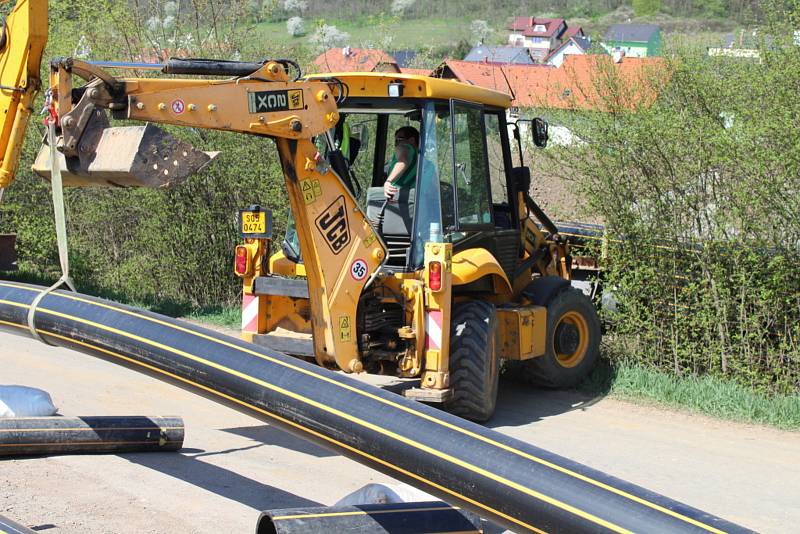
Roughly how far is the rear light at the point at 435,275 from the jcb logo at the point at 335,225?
70 cm

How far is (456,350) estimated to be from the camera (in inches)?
331

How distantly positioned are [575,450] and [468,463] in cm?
445

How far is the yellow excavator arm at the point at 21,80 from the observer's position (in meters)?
6.32

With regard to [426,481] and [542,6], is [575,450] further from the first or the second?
[542,6]

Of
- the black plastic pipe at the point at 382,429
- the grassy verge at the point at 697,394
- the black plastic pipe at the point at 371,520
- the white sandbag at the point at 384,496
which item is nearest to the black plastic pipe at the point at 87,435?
the black plastic pipe at the point at 382,429

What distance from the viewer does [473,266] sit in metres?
8.62

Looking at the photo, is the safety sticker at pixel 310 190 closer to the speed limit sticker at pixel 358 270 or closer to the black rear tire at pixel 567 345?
the speed limit sticker at pixel 358 270

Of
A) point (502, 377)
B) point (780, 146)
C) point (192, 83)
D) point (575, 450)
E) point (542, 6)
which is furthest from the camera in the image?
point (542, 6)

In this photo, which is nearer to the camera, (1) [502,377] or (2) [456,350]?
(2) [456,350]

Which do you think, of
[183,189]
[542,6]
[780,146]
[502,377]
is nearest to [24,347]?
[183,189]

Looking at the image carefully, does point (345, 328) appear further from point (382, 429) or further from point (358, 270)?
point (382, 429)

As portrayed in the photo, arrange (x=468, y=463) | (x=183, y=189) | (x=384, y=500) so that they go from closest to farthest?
(x=468, y=463), (x=384, y=500), (x=183, y=189)

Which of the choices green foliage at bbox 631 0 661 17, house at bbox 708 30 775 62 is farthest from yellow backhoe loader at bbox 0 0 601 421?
green foliage at bbox 631 0 661 17

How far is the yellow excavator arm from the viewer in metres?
6.32
